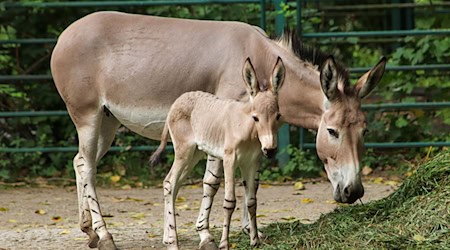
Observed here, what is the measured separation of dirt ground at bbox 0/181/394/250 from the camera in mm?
7082

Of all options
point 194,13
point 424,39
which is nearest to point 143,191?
point 194,13

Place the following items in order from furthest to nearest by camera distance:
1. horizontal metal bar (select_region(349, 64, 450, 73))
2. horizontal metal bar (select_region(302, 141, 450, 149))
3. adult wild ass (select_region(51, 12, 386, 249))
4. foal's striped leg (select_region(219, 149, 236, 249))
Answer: horizontal metal bar (select_region(349, 64, 450, 73)) → horizontal metal bar (select_region(302, 141, 450, 149)) → adult wild ass (select_region(51, 12, 386, 249)) → foal's striped leg (select_region(219, 149, 236, 249))

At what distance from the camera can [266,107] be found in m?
5.53

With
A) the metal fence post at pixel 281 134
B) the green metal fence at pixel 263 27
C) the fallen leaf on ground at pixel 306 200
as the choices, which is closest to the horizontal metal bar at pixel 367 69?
the green metal fence at pixel 263 27

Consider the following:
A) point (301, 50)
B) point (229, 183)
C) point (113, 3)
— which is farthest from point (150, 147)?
point (229, 183)

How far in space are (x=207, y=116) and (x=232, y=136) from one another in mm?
299

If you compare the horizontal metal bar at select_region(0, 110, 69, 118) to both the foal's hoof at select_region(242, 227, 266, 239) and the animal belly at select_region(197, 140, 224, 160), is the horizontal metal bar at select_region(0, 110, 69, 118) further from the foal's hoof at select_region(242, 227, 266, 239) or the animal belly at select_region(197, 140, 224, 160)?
the animal belly at select_region(197, 140, 224, 160)

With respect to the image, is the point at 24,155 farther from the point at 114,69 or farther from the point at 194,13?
the point at 114,69

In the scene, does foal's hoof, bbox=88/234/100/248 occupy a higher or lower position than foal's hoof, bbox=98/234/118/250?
lower

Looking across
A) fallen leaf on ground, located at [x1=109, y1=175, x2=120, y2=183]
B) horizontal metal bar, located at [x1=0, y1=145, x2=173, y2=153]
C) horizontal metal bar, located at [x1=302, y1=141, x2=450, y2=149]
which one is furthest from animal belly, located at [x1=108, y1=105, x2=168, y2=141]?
horizontal metal bar, located at [x1=302, y1=141, x2=450, y2=149]

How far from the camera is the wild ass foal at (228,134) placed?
5.56 metres

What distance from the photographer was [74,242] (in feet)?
23.1

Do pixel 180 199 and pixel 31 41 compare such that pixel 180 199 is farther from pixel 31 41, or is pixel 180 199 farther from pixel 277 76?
pixel 277 76

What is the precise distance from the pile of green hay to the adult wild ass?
636 millimetres
